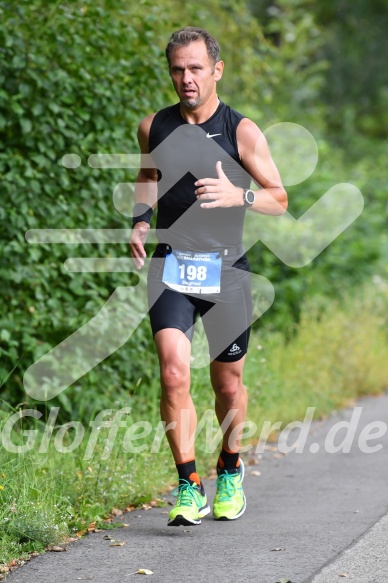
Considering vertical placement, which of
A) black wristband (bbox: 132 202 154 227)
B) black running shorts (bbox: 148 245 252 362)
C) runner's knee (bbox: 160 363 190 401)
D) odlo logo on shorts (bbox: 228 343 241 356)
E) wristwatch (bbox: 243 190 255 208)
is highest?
wristwatch (bbox: 243 190 255 208)

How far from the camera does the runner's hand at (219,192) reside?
5.05m

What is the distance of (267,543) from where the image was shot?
5.02 m

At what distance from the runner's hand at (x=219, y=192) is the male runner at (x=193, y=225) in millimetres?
40

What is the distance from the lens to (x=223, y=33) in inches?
487

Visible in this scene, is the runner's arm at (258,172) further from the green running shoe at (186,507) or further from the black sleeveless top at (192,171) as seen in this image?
the green running shoe at (186,507)

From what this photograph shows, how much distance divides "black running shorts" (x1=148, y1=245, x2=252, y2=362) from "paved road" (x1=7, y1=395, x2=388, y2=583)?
0.92 m

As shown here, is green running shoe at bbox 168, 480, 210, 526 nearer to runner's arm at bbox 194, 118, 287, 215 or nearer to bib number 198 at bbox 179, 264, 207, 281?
bib number 198 at bbox 179, 264, 207, 281

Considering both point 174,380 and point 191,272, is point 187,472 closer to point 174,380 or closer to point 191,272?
point 174,380

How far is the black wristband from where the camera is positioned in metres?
5.59

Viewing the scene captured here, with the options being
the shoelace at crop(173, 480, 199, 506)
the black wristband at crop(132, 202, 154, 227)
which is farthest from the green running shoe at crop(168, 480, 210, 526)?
the black wristband at crop(132, 202, 154, 227)

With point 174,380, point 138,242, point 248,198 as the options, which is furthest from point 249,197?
point 174,380

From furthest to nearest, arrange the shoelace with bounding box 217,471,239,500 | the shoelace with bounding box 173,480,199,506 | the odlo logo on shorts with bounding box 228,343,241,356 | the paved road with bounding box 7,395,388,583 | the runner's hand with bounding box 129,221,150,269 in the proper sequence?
1. the shoelace with bounding box 217,471,239,500
2. the odlo logo on shorts with bounding box 228,343,241,356
3. the runner's hand with bounding box 129,221,150,269
4. the shoelace with bounding box 173,480,199,506
5. the paved road with bounding box 7,395,388,583

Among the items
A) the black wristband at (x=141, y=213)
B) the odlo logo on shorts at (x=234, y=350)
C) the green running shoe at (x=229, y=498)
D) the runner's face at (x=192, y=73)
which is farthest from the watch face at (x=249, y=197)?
the green running shoe at (x=229, y=498)

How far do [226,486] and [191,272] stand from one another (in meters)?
1.17
